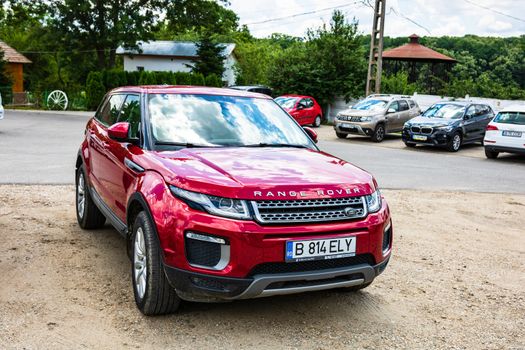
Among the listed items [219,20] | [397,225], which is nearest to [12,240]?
[397,225]

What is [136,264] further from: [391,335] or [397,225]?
[397,225]

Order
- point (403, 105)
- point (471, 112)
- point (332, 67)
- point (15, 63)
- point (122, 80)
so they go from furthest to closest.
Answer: point (15, 63), point (122, 80), point (332, 67), point (403, 105), point (471, 112)

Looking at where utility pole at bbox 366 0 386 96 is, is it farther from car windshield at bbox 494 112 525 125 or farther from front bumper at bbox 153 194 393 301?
front bumper at bbox 153 194 393 301

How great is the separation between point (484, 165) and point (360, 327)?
12844 millimetres

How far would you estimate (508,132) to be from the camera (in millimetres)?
16469

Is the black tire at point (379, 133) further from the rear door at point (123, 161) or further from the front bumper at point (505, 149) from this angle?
the rear door at point (123, 161)

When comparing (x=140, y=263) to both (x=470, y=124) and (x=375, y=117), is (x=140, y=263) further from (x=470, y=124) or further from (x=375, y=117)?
(x=375, y=117)

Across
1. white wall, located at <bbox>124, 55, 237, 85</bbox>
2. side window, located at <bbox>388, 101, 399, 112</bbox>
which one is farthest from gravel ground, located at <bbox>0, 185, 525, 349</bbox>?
white wall, located at <bbox>124, 55, 237, 85</bbox>

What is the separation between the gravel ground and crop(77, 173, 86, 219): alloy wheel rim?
0.20 metres

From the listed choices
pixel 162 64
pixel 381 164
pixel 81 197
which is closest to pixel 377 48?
pixel 381 164

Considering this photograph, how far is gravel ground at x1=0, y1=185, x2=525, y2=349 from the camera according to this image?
12.9 ft

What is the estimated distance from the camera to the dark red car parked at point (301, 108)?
26853 millimetres

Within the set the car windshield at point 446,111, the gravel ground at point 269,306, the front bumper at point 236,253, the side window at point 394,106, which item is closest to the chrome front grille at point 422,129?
the car windshield at point 446,111

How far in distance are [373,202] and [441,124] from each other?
1616 cm
